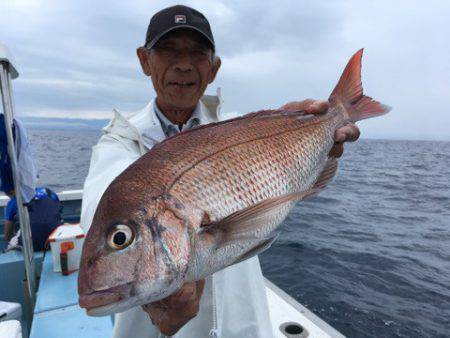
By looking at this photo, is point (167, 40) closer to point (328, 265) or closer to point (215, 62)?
point (215, 62)

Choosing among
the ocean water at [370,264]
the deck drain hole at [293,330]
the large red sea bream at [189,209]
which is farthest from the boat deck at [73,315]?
the large red sea bream at [189,209]

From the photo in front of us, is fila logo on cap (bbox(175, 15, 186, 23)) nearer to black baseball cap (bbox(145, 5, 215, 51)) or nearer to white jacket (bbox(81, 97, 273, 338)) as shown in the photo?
black baseball cap (bbox(145, 5, 215, 51))

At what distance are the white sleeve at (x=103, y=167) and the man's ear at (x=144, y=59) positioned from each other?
470 mm

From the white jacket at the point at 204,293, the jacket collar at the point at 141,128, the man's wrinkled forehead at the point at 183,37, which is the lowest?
the white jacket at the point at 204,293

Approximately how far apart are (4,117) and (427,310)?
6.30m

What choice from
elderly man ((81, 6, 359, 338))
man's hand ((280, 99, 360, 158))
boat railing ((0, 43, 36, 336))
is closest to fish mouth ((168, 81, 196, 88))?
elderly man ((81, 6, 359, 338))

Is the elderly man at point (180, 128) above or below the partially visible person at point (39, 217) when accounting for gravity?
above

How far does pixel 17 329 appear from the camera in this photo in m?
2.34

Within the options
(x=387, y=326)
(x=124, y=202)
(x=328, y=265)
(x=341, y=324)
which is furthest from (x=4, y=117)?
(x=328, y=265)

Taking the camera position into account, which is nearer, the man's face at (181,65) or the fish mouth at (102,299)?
the fish mouth at (102,299)

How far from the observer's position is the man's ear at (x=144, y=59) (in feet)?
6.39

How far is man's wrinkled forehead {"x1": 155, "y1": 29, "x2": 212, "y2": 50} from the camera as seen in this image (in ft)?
5.73

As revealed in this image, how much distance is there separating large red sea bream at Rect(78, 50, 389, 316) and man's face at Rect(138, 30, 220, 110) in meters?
0.40

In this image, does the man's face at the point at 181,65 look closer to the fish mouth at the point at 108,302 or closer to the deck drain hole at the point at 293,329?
the fish mouth at the point at 108,302
